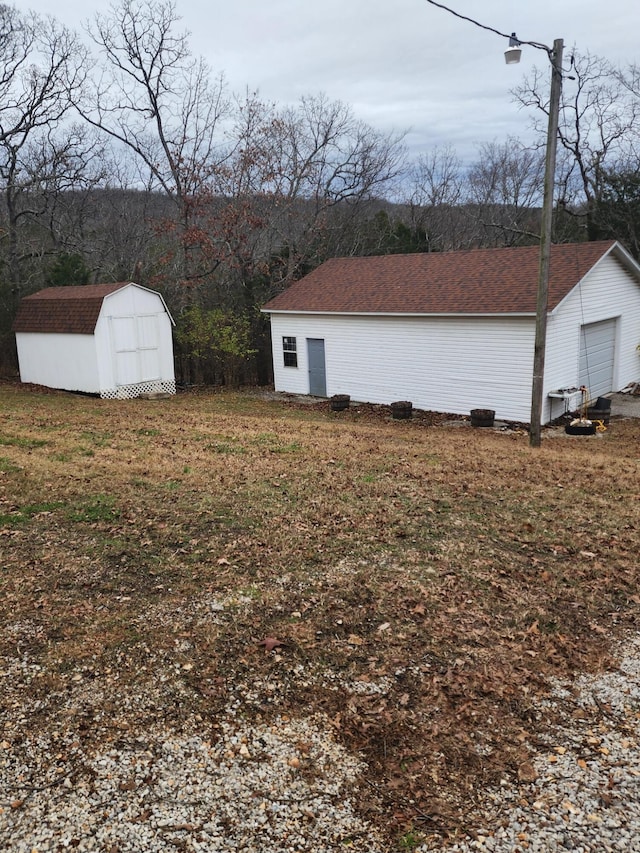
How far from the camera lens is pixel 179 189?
26.9 metres

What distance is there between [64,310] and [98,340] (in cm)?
197

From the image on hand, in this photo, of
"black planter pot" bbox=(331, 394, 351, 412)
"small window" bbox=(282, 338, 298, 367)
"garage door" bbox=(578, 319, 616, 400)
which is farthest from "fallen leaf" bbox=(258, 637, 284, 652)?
"small window" bbox=(282, 338, 298, 367)

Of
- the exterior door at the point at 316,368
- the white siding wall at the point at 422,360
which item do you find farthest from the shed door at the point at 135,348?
the exterior door at the point at 316,368

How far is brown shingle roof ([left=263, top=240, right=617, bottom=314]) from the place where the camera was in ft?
52.8

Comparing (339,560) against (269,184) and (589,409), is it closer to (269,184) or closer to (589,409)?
(589,409)

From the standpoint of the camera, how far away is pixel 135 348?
20.2 metres

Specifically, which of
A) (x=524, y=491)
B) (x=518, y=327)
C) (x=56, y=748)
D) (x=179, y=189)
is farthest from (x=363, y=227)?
(x=56, y=748)

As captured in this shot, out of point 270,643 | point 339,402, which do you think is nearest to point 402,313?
point 339,402

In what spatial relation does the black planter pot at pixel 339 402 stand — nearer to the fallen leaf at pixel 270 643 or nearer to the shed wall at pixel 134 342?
the shed wall at pixel 134 342

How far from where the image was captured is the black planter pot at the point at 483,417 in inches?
627

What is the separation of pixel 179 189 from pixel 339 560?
957 inches

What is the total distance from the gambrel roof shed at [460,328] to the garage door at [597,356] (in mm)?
51

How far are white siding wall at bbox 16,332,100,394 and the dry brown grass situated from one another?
9.14 meters

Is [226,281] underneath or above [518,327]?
above
